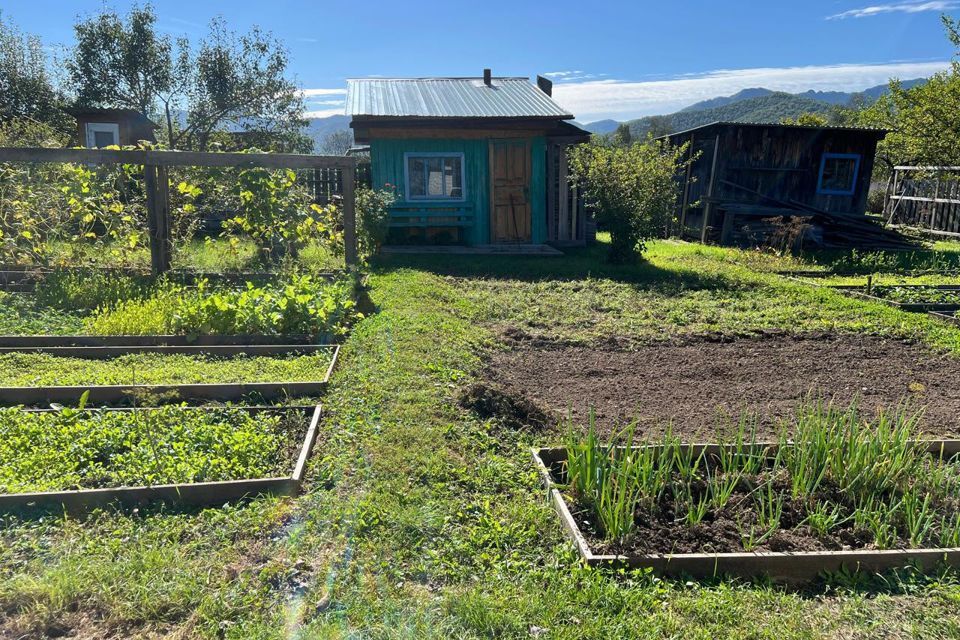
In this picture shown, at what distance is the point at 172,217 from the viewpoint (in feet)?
32.1

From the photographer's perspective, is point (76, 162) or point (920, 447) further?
point (76, 162)

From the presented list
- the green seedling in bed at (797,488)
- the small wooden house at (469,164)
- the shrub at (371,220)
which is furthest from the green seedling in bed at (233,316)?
the small wooden house at (469,164)

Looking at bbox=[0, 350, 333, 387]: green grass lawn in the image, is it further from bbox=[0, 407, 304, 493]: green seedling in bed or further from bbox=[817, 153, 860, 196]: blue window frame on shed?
bbox=[817, 153, 860, 196]: blue window frame on shed

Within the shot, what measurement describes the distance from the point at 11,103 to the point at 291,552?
29799 mm

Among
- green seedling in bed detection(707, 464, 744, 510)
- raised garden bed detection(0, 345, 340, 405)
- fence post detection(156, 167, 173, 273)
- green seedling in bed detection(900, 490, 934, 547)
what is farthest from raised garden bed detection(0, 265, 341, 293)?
green seedling in bed detection(900, 490, 934, 547)

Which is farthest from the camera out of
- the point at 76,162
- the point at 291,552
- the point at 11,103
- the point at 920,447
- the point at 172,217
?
the point at 11,103

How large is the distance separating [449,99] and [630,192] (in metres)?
5.74

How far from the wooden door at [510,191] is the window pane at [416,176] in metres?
1.57

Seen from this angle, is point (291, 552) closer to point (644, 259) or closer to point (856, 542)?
point (856, 542)

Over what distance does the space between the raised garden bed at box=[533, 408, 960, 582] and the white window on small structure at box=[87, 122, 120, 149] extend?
2474 centimetres

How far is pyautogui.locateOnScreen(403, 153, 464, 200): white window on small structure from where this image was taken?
14.1 meters

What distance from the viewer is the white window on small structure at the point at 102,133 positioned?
22.8 m

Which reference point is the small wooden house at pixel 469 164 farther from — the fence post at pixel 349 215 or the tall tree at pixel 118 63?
the tall tree at pixel 118 63

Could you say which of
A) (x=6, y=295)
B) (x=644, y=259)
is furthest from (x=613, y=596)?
(x=644, y=259)
